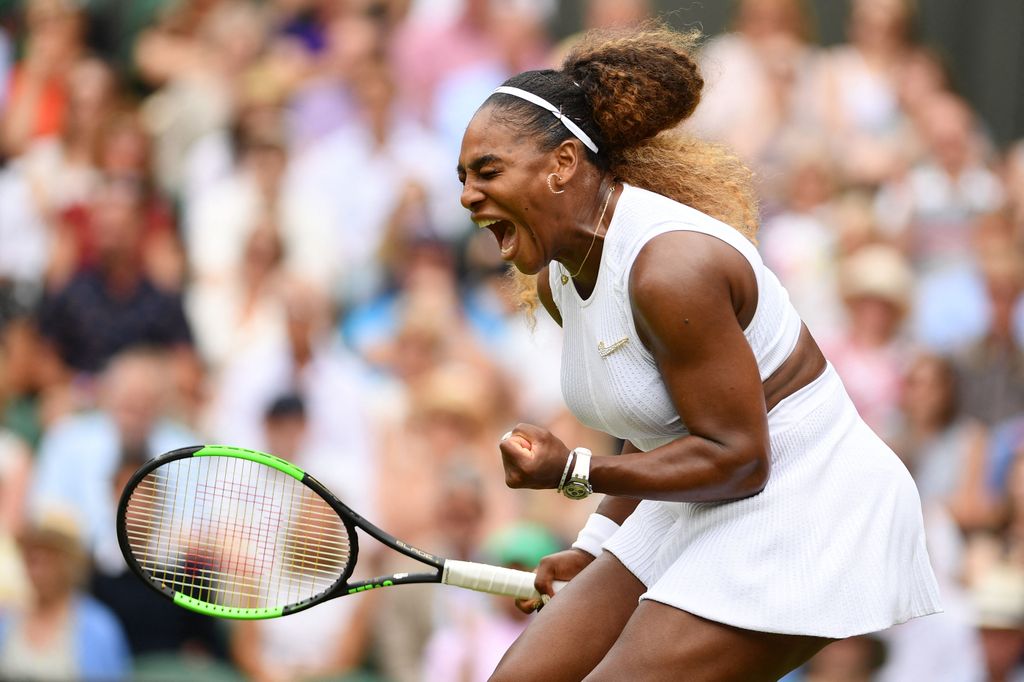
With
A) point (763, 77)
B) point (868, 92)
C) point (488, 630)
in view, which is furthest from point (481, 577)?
point (868, 92)

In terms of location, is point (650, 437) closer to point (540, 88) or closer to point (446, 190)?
point (540, 88)

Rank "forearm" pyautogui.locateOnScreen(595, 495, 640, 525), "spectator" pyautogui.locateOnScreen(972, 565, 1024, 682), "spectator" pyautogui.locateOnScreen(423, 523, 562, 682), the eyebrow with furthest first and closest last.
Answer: "spectator" pyautogui.locateOnScreen(972, 565, 1024, 682), "spectator" pyautogui.locateOnScreen(423, 523, 562, 682), "forearm" pyautogui.locateOnScreen(595, 495, 640, 525), the eyebrow

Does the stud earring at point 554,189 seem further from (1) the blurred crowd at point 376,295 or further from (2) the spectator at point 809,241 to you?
(2) the spectator at point 809,241

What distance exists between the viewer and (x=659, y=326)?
114 inches

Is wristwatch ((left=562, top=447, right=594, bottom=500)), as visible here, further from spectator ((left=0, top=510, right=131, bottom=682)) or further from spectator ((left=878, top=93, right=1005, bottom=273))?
spectator ((left=878, top=93, right=1005, bottom=273))

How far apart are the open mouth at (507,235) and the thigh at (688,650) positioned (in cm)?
81

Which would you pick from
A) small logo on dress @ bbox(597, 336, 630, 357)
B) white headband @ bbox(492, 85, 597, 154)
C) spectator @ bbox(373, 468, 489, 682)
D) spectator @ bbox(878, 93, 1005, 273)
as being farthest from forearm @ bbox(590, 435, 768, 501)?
spectator @ bbox(878, 93, 1005, 273)

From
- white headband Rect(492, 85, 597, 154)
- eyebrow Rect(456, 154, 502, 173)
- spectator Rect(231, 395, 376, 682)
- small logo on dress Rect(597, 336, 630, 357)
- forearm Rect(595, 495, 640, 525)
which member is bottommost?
spectator Rect(231, 395, 376, 682)

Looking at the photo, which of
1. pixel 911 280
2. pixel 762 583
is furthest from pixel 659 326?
pixel 911 280

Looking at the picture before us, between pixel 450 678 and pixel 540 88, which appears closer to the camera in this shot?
pixel 540 88

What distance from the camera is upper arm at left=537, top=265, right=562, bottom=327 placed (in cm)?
352

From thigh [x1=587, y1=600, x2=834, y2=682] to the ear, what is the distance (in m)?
0.93

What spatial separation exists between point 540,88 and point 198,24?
5.83 m

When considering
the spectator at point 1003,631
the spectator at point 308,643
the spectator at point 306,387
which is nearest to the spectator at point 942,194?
the spectator at point 1003,631
